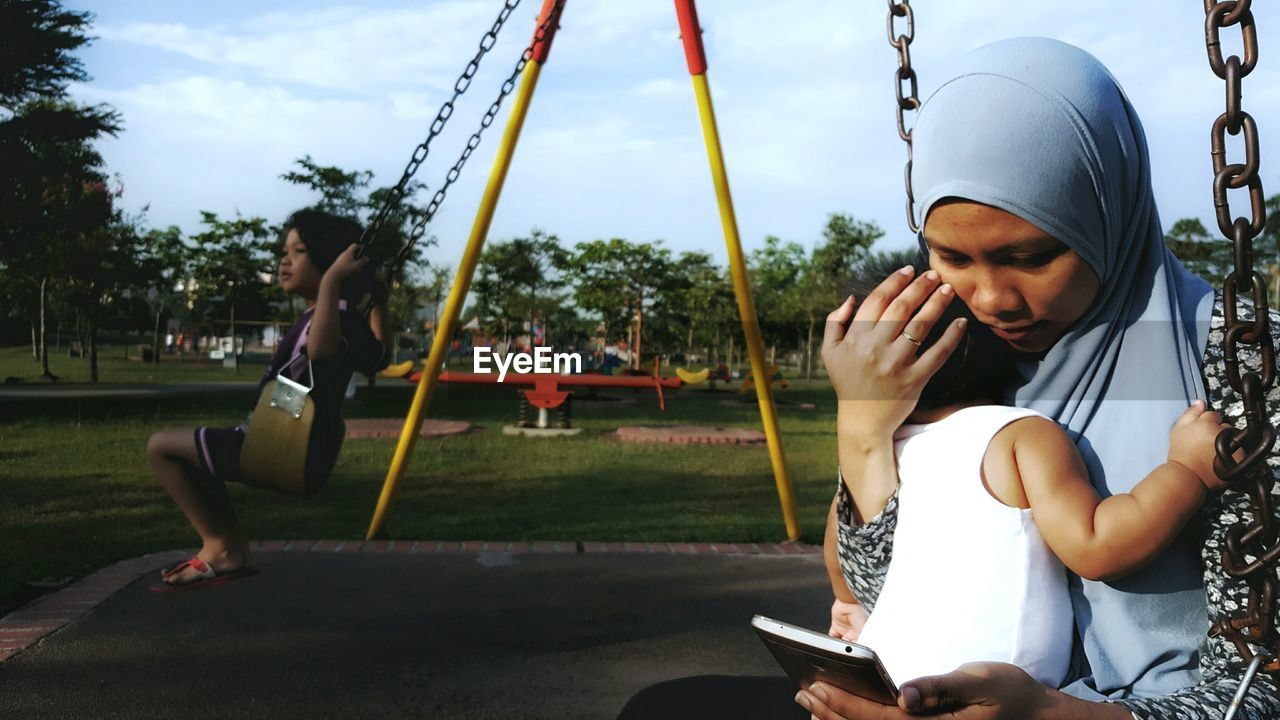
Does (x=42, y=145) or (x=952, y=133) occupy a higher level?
(x=42, y=145)

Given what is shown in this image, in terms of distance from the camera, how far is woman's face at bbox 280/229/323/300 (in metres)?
4.68

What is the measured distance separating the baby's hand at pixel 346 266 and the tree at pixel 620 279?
2390 centimetres

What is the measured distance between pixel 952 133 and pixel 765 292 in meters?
40.4

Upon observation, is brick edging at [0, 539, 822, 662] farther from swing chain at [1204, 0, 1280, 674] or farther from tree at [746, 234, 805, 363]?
tree at [746, 234, 805, 363]

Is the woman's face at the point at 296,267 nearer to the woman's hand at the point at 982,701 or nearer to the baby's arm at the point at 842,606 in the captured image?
the baby's arm at the point at 842,606

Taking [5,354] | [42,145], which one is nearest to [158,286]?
[5,354]

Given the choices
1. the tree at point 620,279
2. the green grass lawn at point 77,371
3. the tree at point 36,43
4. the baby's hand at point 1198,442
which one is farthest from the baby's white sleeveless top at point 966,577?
the tree at point 620,279

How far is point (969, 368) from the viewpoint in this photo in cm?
128

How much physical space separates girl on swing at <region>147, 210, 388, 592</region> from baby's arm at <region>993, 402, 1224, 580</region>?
3419 millimetres

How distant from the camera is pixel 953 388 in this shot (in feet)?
4.23

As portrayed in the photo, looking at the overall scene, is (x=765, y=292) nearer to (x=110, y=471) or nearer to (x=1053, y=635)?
(x=110, y=471)

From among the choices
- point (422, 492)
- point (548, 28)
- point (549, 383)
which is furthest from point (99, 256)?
point (548, 28)

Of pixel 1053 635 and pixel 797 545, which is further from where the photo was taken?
pixel 797 545

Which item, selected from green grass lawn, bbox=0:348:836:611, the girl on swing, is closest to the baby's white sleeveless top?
the girl on swing
